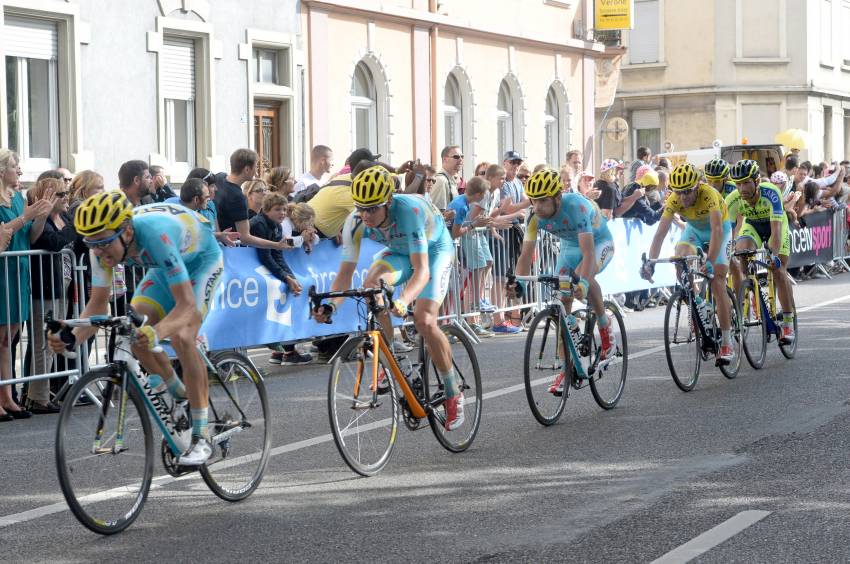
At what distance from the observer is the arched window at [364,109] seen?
2375 centimetres

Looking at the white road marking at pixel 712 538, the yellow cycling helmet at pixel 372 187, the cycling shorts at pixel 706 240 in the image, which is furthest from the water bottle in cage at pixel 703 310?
the white road marking at pixel 712 538

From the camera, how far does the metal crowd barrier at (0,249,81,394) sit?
10.7m

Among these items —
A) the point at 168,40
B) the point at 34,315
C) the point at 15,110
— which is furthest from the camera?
the point at 168,40

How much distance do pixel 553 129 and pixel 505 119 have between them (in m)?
2.43

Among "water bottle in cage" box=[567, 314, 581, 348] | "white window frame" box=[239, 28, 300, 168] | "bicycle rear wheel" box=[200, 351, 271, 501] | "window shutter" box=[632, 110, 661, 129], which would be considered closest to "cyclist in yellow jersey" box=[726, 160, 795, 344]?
"water bottle in cage" box=[567, 314, 581, 348]

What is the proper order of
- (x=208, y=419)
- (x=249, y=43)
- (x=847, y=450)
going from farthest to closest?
(x=249, y=43)
(x=847, y=450)
(x=208, y=419)

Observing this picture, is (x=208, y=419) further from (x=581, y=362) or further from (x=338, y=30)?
(x=338, y=30)

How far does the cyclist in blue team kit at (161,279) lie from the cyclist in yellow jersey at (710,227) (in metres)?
5.26

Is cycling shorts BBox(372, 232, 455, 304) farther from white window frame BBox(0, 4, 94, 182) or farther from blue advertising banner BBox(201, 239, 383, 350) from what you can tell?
white window frame BBox(0, 4, 94, 182)

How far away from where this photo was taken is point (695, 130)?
51.5 meters

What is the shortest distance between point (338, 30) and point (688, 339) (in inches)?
503

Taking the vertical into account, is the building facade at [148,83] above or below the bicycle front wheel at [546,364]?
above

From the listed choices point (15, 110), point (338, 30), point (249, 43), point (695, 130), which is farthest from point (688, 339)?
point (695, 130)

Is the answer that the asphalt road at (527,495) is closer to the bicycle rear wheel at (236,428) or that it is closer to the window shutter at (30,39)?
the bicycle rear wheel at (236,428)
